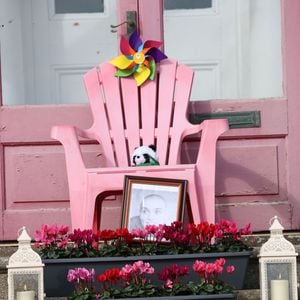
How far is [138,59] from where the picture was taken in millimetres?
5977

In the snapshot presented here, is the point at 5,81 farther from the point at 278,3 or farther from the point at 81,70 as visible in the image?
the point at 278,3

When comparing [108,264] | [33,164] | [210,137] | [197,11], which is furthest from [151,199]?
[197,11]

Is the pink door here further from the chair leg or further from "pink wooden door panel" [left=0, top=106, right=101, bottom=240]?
"pink wooden door panel" [left=0, top=106, right=101, bottom=240]

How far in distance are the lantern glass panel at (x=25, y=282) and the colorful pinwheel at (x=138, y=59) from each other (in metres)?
1.39

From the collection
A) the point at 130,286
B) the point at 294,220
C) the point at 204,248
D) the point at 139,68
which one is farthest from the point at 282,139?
the point at 130,286

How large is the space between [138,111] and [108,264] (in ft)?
3.67

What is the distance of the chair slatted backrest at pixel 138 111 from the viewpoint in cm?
593

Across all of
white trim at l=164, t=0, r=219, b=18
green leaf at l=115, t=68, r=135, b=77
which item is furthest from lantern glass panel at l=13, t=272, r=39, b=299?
white trim at l=164, t=0, r=219, b=18

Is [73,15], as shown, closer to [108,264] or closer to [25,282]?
[108,264]

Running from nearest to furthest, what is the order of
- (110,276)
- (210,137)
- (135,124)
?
1. (110,276)
2. (210,137)
3. (135,124)

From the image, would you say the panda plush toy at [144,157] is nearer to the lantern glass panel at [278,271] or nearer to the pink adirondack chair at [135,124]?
the pink adirondack chair at [135,124]

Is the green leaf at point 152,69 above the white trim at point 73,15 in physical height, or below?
below

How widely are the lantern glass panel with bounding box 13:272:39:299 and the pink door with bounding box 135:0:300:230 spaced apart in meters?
1.41

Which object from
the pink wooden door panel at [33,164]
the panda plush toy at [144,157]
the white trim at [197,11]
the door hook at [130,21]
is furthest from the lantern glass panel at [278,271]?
the white trim at [197,11]
